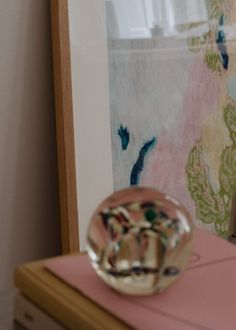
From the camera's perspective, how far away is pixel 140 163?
1.49 m

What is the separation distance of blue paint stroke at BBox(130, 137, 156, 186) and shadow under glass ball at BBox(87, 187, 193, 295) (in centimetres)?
82

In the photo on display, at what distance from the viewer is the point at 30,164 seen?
52.7 inches

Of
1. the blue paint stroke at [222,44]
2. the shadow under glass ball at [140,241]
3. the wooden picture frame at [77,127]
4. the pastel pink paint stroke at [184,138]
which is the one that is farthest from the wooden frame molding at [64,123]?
the shadow under glass ball at [140,241]

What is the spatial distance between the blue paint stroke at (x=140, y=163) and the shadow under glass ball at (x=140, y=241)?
82 centimetres

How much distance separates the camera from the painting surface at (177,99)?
1.41 m

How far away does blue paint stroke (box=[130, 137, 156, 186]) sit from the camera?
4.83 feet

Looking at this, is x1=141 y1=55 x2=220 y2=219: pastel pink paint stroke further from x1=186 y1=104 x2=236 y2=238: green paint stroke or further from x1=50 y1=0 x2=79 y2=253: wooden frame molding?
x1=50 y1=0 x2=79 y2=253: wooden frame molding

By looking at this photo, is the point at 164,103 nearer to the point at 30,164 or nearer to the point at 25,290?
the point at 30,164

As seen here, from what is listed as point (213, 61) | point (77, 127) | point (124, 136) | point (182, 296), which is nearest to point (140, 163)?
point (124, 136)

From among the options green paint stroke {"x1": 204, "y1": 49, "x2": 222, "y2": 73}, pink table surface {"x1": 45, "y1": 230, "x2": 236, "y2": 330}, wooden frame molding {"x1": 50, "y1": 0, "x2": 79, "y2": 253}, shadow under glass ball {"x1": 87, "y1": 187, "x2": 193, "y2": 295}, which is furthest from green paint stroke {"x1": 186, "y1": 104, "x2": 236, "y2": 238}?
shadow under glass ball {"x1": 87, "y1": 187, "x2": 193, "y2": 295}

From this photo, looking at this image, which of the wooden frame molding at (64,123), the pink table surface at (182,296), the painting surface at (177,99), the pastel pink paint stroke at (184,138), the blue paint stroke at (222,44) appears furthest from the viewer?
the blue paint stroke at (222,44)

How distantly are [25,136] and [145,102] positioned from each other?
31 cm

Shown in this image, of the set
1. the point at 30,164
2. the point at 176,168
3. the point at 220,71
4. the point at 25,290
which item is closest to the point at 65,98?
the point at 30,164

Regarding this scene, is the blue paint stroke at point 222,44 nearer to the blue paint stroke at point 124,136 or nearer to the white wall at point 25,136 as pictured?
the blue paint stroke at point 124,136
